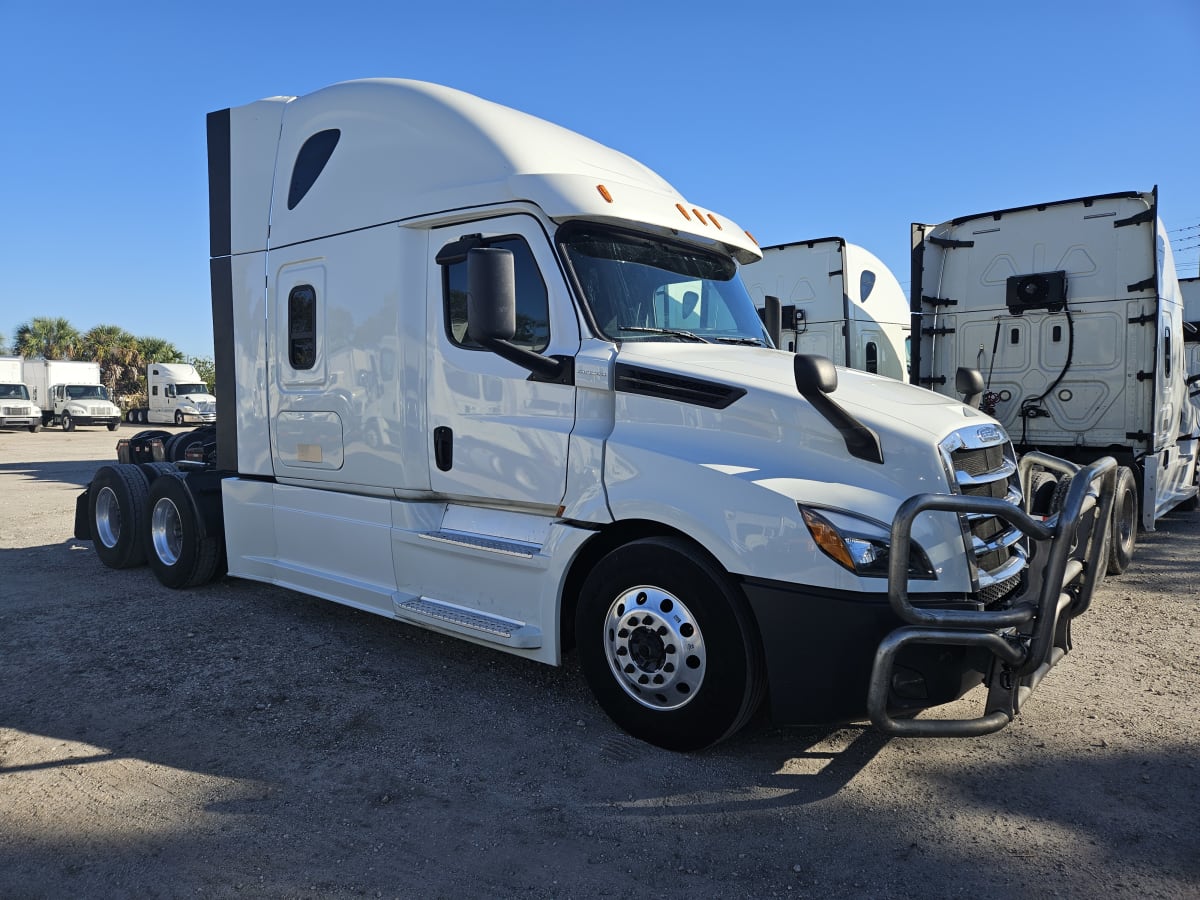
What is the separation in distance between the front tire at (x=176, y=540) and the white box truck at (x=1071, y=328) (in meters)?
7.76

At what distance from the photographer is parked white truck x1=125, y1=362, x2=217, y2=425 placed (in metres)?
37.8

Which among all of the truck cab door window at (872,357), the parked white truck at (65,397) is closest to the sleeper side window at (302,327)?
the truck cab door window at (872,357)

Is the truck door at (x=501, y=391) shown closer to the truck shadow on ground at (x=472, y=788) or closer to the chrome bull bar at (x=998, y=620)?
the truck shadow on ground at (x=472, y=788)

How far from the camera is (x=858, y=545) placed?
328cm

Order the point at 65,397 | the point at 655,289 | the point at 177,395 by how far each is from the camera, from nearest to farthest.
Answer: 1. the point at 655,289
2. the point at 65,397
3. the point at 177,395

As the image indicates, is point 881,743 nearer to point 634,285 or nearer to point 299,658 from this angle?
point 634,285

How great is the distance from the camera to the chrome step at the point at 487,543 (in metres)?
4.22

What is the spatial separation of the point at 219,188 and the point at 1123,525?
314 inches

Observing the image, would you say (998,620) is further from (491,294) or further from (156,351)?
(156,351)

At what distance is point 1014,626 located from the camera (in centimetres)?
324

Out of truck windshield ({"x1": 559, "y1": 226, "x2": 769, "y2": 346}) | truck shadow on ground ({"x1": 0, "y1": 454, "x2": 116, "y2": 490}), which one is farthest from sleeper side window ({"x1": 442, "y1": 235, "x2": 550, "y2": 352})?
truck shadow on ground ({"x1": 0, "y1": 454, "x2": 116, "y2": 490})

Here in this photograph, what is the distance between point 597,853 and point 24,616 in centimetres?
514

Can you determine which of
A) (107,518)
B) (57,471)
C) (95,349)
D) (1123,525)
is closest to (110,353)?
(95,349)

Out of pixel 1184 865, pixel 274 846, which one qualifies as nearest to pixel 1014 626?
pixel 1184 865
